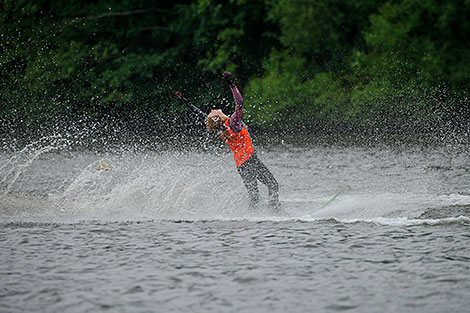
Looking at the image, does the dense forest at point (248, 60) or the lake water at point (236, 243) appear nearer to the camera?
the lake water at point (236, 243)

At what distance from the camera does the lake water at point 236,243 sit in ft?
18.8

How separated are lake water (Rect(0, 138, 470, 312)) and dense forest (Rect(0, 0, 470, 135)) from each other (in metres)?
12.5

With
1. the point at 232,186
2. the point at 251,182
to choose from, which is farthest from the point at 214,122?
the point at 232,186

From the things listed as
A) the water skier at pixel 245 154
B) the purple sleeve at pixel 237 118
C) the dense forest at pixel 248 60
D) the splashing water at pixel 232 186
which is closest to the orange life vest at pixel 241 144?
the water skier at pixel 245 154

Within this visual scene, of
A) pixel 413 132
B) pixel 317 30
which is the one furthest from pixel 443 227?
pixel 317 30

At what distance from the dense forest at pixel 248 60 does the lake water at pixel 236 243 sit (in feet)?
41.0

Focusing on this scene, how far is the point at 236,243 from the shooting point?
773 centimetres

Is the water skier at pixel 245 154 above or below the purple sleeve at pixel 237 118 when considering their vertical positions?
below

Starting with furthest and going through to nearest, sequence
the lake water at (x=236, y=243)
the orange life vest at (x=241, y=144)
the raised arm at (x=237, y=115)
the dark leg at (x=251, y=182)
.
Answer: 1. the dark leg at (x=251, y=182)
2. the orange life vest at (x=241, y=144)
3. the raised arm at (x=237, y=115)
4. the lake water at (x=236, y=243)

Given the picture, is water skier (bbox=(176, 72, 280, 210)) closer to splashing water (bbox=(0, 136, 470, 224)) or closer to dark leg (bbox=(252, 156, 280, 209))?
dark leg (bbox=(252, 156, 280, 209))

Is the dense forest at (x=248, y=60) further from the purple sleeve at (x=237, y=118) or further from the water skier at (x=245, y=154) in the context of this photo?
the purple sleeve at (x=237, y=118)

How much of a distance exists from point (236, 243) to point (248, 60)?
78.1 ft

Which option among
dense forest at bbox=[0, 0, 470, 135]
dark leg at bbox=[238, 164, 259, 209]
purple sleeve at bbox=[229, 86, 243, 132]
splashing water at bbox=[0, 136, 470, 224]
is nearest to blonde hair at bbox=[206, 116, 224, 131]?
purple sleeve at bbox=[229, 86, 243, 132]

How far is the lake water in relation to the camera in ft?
18.8
